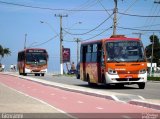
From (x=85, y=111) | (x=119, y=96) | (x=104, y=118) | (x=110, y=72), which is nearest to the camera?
(x=104, y=118)

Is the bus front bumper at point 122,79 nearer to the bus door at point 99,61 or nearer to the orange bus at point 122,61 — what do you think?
the orange bus at point 122,61

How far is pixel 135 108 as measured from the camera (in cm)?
1734

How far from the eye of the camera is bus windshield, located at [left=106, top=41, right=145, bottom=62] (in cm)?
2991

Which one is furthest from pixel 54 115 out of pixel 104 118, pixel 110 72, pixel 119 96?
pixel 110 72

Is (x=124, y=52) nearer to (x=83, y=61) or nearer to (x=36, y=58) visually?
(x=83, y=61)

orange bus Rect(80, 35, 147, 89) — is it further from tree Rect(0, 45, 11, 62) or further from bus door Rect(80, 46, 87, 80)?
tree Rect(0, 45, 11, 62)

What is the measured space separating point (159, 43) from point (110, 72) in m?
115

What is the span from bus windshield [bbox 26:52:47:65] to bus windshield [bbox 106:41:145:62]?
36309mm

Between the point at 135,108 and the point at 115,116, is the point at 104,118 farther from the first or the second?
the point at 135,108

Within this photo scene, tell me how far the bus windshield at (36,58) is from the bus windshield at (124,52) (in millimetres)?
36309

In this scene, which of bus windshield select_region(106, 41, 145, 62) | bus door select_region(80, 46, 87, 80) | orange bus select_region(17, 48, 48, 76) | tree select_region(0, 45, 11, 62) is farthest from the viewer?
tree select_region(0, 45, 11, 62)

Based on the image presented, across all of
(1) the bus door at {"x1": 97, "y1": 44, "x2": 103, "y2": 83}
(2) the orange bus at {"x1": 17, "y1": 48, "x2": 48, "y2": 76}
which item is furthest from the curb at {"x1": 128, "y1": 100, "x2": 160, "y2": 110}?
(2) the orange bus at {"x1": 17, "y1": 48, "x2": 48, "y2": 76}

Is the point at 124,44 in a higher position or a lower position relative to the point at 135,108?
higher

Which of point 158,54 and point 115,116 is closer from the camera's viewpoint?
point 115,116
